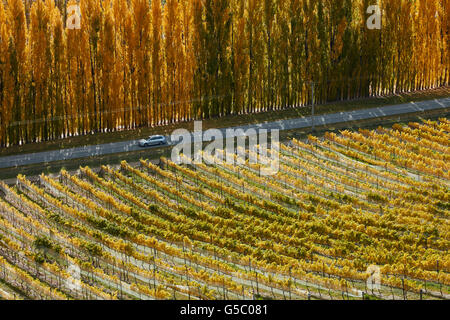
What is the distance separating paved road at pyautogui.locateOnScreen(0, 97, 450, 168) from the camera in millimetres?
52469

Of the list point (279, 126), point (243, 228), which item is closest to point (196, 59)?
point (279, 126)

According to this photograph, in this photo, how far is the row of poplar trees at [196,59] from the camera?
179 ft

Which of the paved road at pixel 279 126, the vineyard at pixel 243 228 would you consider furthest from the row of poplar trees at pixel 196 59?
the vineyard at pixel 243 228

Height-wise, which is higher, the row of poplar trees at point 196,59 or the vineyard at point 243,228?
the row of poplar trees at point 196,59

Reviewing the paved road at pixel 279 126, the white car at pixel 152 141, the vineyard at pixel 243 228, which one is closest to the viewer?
the vineyard at pixel 243 228

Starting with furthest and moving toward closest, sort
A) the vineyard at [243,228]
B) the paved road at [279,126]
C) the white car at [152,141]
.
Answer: the white car at [152,141] → the paved road at [279,126] → the vineyard at [243,228]

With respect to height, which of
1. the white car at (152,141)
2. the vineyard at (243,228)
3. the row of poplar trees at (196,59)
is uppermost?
the row of poplar trees at (196,59)

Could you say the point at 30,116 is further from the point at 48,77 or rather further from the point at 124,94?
the point at 124,94

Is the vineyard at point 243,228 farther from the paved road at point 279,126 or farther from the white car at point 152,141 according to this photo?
the paved road at point 279,126

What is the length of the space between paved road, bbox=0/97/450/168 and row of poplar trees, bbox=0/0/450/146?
2548mm

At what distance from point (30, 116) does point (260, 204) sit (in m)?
19.4

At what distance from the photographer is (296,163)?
51594 mm

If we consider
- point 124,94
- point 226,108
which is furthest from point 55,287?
point 226,108

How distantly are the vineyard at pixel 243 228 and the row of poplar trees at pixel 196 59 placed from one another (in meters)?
7.25
